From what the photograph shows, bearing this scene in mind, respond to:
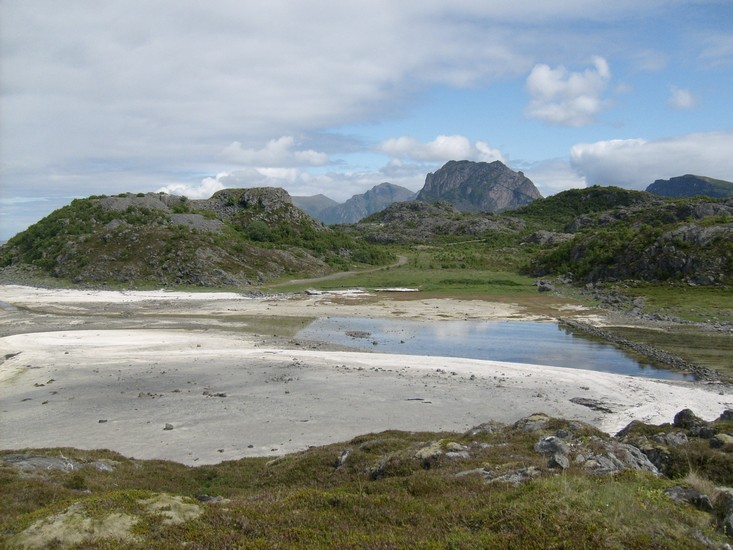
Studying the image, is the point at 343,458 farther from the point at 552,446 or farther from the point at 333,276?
the point at 333,276

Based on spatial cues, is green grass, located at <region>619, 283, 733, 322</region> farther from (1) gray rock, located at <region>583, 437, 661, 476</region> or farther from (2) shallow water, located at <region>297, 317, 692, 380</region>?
(1) gray rock, located at <region>583, 437, 661, 476</region>

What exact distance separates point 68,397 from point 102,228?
2981 inches

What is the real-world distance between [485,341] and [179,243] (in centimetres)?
6194

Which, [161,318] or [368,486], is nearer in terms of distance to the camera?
[368,486]

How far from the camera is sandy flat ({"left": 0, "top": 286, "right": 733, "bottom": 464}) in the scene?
1945 cm

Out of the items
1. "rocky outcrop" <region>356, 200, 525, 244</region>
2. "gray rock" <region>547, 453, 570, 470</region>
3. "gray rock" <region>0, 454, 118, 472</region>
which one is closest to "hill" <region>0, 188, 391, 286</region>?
"rocky outcrop" <region>356, 200, 525, 244</region>

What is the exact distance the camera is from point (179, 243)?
8512 cm

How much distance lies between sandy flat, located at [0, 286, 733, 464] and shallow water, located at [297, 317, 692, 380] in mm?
3131

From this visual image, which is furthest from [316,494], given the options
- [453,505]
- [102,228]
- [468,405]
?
[102,228]

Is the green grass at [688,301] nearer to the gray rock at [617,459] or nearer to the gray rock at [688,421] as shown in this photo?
the gray rock at [688,421]

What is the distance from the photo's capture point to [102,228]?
90438 millimetres

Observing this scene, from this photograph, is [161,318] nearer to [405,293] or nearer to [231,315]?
[231,315]

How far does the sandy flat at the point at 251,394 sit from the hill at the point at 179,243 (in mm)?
39565

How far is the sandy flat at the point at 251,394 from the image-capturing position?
19.5 metres
